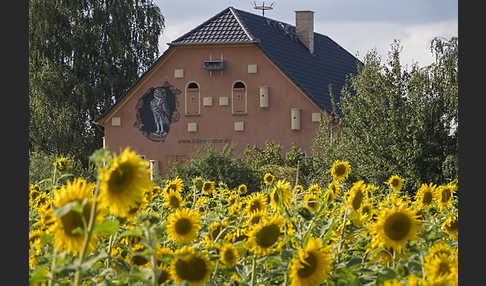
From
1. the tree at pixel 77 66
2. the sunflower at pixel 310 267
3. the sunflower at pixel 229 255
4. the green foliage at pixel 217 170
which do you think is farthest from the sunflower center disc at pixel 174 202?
the tree at pixel 77 66

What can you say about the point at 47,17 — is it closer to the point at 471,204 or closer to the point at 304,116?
the point at 304,116

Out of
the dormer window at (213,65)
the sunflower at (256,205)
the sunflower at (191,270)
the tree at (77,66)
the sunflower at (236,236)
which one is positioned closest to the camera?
the sunflower at (191,270)

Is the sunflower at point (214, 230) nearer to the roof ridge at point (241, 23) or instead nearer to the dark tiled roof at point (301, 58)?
the dark tiled roof at point (301, 58)

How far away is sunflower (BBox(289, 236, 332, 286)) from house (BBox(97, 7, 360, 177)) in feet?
68.7

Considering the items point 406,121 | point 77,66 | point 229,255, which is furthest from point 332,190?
point 77,66

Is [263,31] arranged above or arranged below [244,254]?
above

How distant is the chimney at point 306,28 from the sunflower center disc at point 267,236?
24.9 meters

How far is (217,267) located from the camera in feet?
7.96

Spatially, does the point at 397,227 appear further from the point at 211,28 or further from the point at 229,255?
the point at 211,28

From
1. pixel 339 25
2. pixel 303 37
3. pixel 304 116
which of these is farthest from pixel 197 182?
pixel 303 37

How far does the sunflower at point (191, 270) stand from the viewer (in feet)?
7.34

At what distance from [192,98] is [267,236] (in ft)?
72.5

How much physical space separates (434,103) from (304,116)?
10.5 metres

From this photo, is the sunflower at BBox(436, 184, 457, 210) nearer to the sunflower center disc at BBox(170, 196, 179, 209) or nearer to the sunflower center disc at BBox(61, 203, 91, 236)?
the sunflower center disc at BBox(170, 196, 179, 209)
